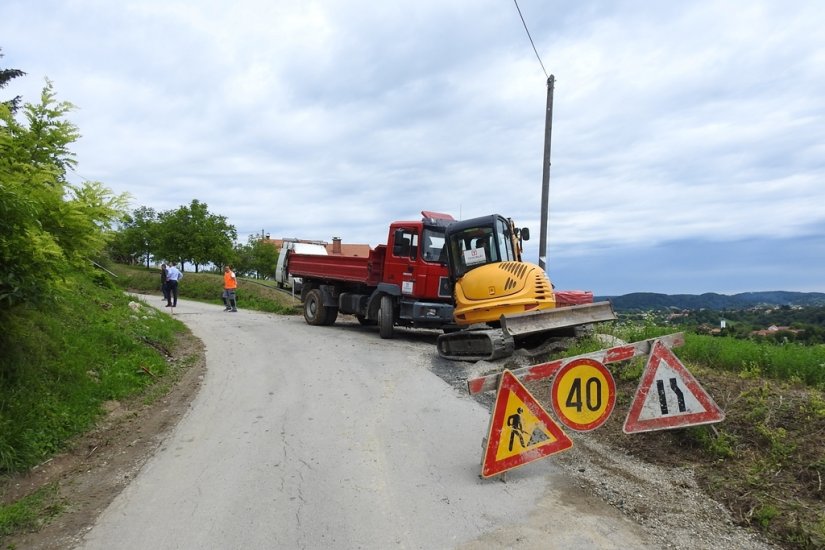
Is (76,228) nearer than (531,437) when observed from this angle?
No

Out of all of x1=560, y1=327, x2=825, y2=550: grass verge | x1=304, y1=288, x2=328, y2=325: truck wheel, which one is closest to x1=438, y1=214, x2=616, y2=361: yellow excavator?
x1=560, y1=327, x2=825, y2=550: grass verge

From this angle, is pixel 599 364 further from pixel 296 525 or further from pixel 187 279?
pixel 187 279

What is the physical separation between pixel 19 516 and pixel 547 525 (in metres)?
4.04

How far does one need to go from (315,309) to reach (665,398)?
13.5m

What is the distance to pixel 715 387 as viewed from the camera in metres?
5.95

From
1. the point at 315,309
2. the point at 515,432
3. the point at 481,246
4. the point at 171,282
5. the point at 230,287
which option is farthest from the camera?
the point at 230,287

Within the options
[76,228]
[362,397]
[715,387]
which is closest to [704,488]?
[715,387]

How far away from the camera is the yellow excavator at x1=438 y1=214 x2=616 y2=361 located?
955cm

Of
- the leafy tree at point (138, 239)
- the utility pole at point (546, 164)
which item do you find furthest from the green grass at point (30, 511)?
the leafy tree at point (138, 239)

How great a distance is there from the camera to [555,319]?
9555 millimetres

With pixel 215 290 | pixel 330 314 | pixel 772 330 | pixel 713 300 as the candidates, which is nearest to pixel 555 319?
pixel 772 330

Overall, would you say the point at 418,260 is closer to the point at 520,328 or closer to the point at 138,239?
the point at 520,328

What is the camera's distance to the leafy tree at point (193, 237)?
42.0 metres

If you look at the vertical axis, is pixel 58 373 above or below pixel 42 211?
below
